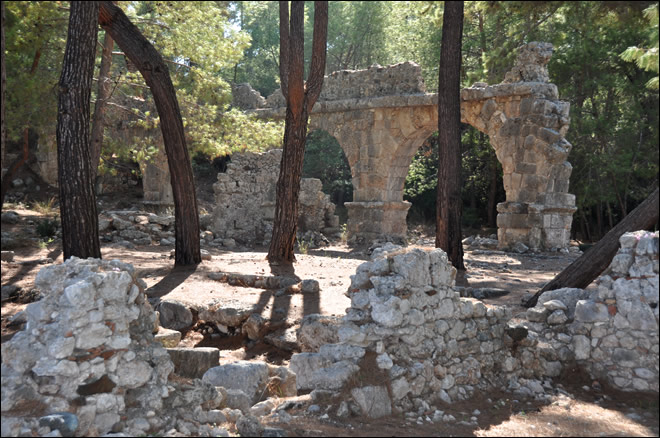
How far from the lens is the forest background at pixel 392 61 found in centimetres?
895

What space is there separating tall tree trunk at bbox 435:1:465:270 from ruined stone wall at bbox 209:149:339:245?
680 centimetres

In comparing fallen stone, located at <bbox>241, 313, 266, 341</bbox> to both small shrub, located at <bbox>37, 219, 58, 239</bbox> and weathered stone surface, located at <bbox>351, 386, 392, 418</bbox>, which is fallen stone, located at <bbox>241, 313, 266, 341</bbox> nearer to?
weathered stone surface, located at <bbox>351, 386, 392, 418</bbox>

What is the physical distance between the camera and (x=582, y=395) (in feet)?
15.9

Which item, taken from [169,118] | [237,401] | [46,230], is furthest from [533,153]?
[237,401]

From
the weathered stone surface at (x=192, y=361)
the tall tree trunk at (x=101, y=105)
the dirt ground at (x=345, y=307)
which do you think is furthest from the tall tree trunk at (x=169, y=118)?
Answer: the weathered stone surface at (x=192, y=361)

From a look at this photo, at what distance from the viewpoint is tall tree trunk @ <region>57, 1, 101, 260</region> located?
19.9 feet

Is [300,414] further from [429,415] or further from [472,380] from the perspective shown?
[472,380]

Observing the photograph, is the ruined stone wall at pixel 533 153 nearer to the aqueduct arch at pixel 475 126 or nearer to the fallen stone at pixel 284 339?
the aqueduct arch at pixel 475 126

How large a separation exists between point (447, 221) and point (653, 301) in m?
4.85

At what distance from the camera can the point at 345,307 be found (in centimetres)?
711

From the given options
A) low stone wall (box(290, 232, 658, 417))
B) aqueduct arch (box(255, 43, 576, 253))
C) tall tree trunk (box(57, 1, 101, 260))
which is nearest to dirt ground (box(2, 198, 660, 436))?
low stone wall (box(290, 232, 658, 417))

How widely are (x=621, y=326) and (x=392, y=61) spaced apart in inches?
959

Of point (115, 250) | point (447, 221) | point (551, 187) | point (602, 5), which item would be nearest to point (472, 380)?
point (602, 5)

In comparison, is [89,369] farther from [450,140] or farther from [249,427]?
[450,140]
